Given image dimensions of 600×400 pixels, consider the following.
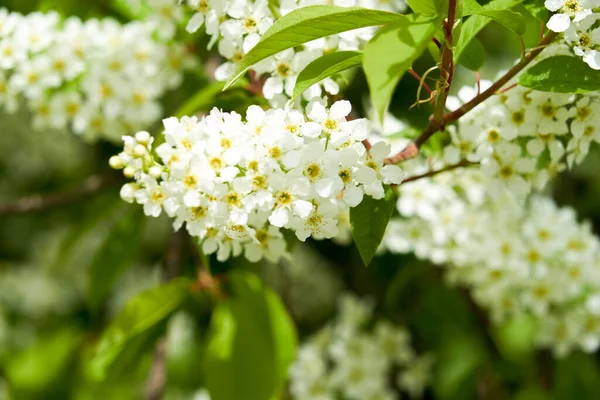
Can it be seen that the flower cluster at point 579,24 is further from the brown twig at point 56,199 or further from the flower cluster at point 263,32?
the brown twig at point 56,199

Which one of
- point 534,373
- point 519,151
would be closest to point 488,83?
point 519,151

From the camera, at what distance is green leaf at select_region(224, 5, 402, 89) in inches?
44.1

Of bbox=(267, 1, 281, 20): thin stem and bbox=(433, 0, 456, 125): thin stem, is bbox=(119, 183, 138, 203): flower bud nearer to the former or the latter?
bbox=(267, 1, 281, 20): thin stem

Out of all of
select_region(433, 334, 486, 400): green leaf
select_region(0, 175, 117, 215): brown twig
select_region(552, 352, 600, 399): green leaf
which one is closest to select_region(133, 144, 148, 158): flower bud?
select_region(0, 175, 117, 215): brown twig

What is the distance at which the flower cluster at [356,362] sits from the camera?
246 cm

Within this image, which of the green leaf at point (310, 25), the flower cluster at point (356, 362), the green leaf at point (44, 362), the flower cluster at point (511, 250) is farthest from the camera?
the green leaf at point (44, 362)

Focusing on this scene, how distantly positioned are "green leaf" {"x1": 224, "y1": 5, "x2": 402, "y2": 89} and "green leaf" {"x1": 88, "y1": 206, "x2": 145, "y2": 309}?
1.29m

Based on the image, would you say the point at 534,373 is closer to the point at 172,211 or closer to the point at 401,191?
the point at 401,191

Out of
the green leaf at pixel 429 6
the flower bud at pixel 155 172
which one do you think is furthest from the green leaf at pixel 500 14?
the flower bud at pixel 155 172

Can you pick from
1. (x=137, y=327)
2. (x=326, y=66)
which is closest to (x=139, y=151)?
(x=326, y=66)

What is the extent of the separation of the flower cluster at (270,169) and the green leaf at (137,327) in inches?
26.6

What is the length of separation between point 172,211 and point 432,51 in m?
0.56

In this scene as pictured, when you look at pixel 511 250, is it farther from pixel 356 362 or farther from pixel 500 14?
pixel 500 14

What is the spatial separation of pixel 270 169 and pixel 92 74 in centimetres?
125
